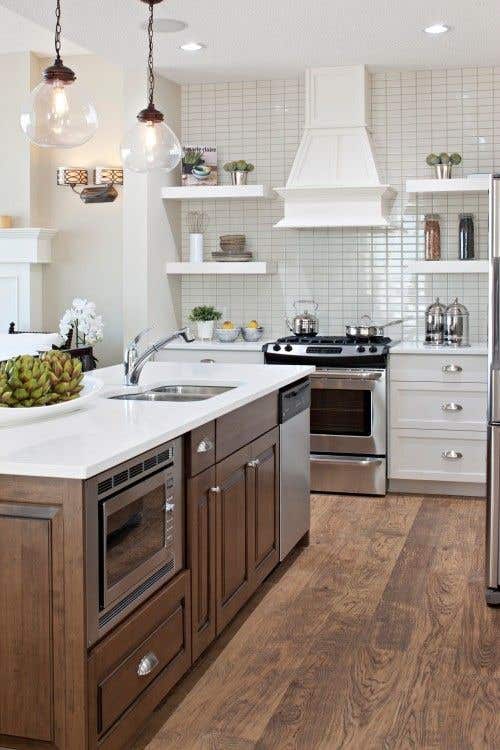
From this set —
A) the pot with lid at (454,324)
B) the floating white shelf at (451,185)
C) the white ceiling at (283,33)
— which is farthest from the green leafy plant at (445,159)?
the pot with lid at (454,324)

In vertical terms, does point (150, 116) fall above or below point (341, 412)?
above

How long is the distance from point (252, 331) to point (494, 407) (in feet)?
9.53

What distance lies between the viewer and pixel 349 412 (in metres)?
5.93

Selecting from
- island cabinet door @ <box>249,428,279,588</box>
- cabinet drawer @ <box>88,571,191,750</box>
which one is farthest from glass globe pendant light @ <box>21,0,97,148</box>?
cabinet drawer @ <box>88,571,191,750</box>

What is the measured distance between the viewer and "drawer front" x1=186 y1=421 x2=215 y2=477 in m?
3.04

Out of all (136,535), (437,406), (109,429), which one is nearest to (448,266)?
(437,406)

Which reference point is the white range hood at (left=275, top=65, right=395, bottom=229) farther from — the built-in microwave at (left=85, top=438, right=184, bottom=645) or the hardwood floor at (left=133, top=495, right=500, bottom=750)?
the built-in microwave at (left=85, top=438, right=184, bottom=645)

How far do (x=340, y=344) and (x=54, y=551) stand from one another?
3.86 meters

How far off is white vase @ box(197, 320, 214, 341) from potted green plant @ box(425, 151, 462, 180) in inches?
70.6

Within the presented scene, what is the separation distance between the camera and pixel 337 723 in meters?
2.86

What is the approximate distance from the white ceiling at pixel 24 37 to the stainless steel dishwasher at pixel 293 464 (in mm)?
3472

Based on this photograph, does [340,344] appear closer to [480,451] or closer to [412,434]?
[412,434]

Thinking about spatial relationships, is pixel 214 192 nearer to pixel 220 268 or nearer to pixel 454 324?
pixel 220 268

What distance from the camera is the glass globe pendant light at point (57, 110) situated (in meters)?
3.15
